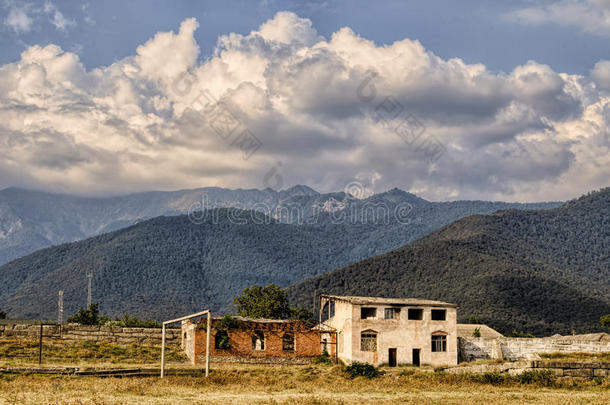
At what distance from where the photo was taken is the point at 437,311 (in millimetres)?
55750

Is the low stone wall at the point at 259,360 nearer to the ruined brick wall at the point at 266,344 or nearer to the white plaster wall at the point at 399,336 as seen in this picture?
the ruined brick wall at the point at 266,344

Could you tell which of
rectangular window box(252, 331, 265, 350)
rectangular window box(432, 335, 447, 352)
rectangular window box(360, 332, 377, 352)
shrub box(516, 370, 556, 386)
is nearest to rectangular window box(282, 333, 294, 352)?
rectangular window box(252, 331, 265, 350)

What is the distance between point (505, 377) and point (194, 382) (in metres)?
16.7

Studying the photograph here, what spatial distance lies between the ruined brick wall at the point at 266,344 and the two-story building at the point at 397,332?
9.26 ft

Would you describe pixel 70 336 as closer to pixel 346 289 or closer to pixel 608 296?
pixel 346 289

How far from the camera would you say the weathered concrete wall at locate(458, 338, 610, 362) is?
54.8m

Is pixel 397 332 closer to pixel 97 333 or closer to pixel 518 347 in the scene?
pixel 518 347

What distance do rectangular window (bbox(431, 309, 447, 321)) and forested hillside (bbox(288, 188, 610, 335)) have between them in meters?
72.0

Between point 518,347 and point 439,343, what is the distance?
7211mm

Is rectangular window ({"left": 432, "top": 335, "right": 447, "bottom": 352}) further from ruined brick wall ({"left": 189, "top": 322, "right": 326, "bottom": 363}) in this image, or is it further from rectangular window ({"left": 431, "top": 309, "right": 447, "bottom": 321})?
ruined brick wall ({"left": 189, "top": 322, "right": 326, "bottom": 363})

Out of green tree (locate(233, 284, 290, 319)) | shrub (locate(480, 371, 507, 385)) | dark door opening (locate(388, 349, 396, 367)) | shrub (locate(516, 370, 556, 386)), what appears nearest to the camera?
shrub (locate(516, 370, 556, 386))

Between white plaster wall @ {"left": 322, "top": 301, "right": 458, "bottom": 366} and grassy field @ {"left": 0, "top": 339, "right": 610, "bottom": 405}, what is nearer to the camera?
grassy field @ {"left": 0, "top": 339, "right": 610, "bottom": 405}

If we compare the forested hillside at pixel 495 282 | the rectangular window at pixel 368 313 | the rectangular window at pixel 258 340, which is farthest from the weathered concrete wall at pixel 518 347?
the forested hillside at pixel 495 282

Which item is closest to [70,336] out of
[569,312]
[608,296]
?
[569,312]
